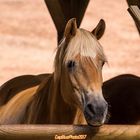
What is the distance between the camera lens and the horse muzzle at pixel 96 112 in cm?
393

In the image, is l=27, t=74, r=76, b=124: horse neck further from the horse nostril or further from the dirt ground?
the dirt ground

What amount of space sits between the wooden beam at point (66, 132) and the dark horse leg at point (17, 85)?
5.49 ft

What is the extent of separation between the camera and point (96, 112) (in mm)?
3939

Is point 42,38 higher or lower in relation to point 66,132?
lower

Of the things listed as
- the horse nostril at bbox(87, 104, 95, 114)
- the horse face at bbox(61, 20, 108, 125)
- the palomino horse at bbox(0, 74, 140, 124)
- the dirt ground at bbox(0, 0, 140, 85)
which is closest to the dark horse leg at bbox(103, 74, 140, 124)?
the palomino horse at bbox(0, 74, 140, 124)

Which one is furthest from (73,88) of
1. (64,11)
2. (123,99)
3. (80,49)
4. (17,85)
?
(64,11)

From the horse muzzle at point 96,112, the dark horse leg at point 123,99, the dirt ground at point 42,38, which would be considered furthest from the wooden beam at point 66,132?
the dirt ground at point 42,38

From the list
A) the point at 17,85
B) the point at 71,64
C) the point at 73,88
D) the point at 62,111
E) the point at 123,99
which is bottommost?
the point at 123,99

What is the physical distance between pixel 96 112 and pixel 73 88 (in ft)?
1.08

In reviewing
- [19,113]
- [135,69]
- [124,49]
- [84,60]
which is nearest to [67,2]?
[19,113]

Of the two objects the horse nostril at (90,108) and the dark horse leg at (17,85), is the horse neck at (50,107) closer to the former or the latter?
the horse nostril at (90,108)

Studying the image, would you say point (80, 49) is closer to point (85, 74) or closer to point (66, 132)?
point (85, 74)

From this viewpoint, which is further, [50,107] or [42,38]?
[42,38]

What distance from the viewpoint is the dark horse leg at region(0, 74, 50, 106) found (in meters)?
5.55
